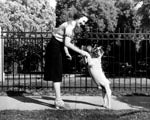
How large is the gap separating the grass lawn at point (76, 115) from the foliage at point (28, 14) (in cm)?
2879

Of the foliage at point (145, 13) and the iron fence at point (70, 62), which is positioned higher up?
the foliage at point (145, 13)

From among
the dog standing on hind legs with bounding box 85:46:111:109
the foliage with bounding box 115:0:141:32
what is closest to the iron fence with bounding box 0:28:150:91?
the dog standing on hind legs with bounding box 85:46:111:109

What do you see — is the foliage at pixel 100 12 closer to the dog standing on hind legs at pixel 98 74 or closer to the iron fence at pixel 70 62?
the iron fence at pixel 70 62

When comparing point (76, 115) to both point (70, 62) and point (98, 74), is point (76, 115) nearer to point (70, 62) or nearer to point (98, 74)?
point (98, 74)

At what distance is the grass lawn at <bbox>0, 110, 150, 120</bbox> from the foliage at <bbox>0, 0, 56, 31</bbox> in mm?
28790

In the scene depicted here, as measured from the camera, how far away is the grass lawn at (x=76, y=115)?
6629 mm

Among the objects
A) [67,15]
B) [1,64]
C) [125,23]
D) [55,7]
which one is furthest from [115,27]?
[1,64]

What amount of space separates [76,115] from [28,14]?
31338 millimetres

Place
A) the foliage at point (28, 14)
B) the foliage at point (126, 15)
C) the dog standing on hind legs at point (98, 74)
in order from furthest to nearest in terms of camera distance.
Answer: the foliage at point (28, 14)
the foliage at point (126, 15)
the dog standing on hind legs at point (98, 74)

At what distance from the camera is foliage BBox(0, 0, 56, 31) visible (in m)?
36.2

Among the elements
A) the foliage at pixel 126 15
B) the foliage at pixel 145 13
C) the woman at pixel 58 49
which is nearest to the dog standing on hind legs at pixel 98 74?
the woman at pixel 58 49

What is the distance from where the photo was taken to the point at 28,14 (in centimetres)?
3741

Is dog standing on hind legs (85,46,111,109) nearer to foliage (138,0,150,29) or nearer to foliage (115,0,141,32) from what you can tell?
foliage (138,0,150,29)

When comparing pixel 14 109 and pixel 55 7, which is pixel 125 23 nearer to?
pixel 55 7
